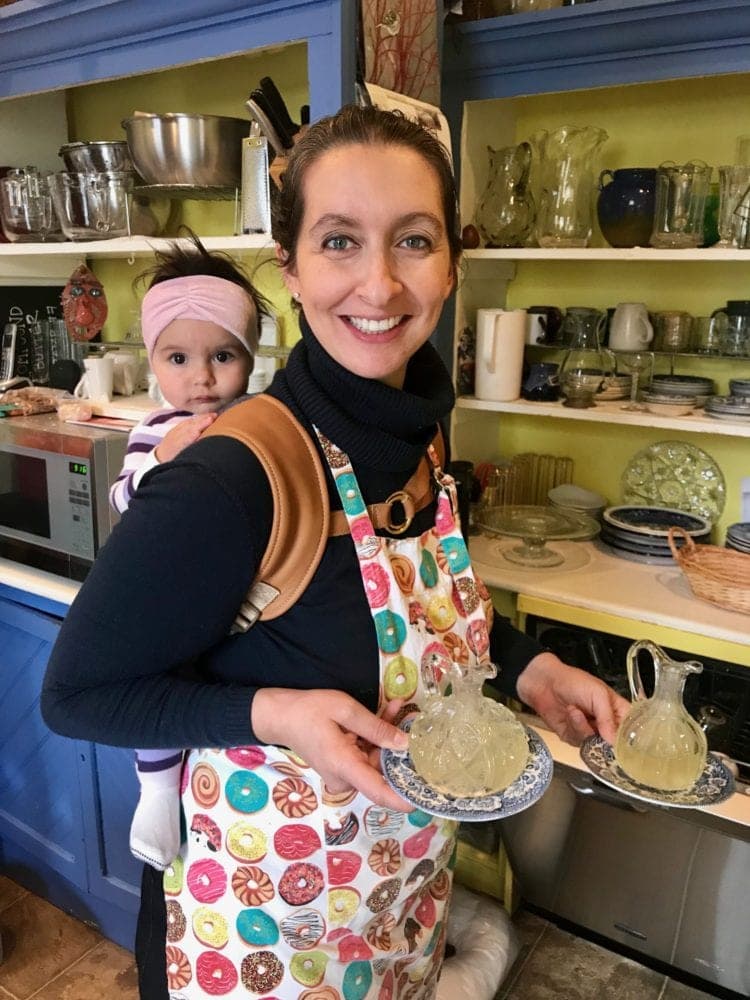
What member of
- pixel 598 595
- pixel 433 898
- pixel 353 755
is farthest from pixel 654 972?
pixel 353 755

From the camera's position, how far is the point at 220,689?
77 centimetres

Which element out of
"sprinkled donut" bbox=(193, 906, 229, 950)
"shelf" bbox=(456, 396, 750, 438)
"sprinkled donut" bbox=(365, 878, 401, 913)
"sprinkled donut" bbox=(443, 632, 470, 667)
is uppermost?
"shelf" bbox=(456, 396, 750, 438)

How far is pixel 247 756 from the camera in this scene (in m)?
0.86

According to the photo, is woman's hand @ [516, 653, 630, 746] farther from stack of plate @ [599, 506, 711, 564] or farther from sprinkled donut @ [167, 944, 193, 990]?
stack of plate @ [599, 506, 711, 564]

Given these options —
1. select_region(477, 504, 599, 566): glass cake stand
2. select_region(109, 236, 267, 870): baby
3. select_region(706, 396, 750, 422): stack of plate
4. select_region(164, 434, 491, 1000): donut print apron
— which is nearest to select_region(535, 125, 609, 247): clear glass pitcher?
select_region(706, 396, 750, 422): stack of plate

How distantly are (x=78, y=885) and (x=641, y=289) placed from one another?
6.65ft

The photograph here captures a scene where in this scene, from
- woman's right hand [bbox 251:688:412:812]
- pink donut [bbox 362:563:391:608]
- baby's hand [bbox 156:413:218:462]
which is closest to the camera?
woman's right hand [bbox 251:688:412:812]

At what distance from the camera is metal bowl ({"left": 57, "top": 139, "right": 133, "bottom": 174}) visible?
180 centimetres

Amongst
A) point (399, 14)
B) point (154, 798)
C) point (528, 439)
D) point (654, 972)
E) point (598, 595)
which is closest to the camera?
point (154, 798)

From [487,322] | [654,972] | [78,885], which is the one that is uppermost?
[487,322]

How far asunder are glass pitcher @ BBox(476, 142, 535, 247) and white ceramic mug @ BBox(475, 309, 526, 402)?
7.2 inches

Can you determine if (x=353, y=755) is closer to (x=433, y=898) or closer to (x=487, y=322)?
(x=433, y=898)

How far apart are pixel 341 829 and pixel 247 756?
0.43ft

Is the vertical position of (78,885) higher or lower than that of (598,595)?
lower
